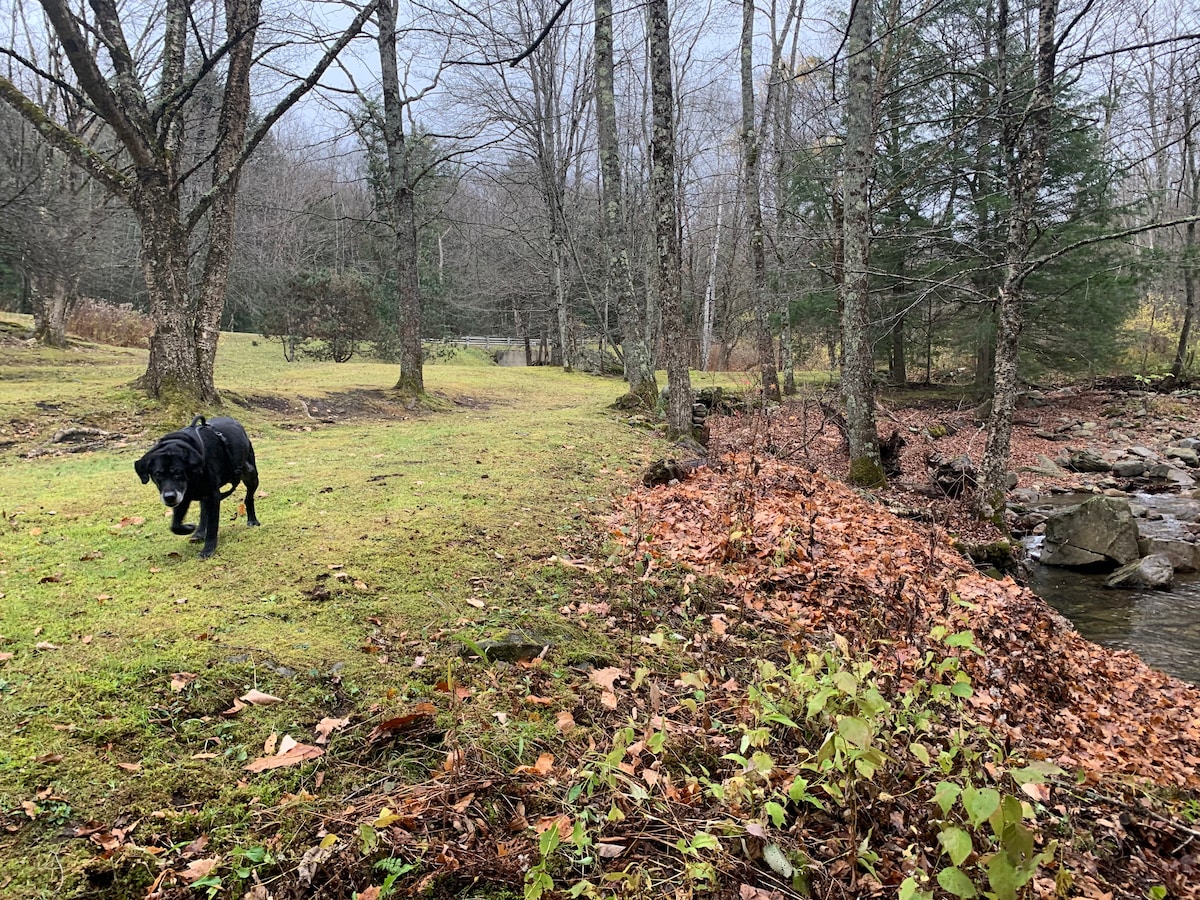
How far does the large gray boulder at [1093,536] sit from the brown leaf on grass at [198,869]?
321 inches

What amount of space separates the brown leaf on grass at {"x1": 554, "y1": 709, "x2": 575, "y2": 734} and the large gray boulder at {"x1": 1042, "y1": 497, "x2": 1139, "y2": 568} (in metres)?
6.82

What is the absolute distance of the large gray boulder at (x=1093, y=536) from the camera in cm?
703

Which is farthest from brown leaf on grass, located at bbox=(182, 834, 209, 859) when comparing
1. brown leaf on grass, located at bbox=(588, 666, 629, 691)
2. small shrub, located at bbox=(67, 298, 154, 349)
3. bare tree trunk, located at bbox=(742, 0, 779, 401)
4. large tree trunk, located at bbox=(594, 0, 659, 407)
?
small shrub, located at bbox=(67, 298, 154, 349)

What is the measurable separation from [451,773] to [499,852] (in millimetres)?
372

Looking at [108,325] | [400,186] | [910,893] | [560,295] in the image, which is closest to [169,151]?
[400,186]

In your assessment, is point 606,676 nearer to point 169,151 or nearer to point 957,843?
point 957,843

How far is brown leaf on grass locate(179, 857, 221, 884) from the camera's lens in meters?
1.81

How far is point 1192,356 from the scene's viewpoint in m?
19.0

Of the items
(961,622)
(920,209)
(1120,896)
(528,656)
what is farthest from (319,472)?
(920,209)

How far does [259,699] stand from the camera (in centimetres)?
259

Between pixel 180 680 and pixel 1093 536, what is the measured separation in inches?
336

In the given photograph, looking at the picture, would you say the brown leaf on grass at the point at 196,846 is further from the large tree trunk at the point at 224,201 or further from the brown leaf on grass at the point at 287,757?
the large tree trunk at the point at 224,201

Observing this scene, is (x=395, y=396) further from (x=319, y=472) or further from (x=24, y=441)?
(x=319, y=472)

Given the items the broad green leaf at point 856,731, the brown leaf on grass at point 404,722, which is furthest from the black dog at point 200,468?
the broad green leaf at point 856,731
